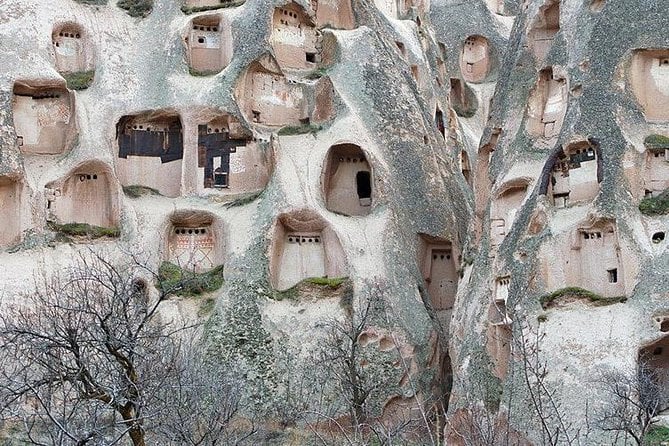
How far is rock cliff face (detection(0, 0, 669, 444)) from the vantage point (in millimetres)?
25828

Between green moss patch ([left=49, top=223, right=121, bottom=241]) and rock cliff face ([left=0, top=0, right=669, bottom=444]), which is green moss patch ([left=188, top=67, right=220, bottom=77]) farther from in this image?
green moss patch ([left=49, top=223, right=121, bottom=241])

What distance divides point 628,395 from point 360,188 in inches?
453

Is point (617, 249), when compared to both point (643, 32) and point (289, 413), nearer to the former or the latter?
point (643, 32)

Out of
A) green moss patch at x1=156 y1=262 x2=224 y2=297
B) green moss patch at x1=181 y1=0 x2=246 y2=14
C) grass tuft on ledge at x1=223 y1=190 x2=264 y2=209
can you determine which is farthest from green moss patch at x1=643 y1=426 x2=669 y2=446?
green moss patch at x1=181 y1=0 x2=246 y2=14

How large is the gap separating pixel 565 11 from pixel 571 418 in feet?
34.4

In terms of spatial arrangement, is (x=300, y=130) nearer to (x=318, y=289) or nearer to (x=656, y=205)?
(x=318, y=289)

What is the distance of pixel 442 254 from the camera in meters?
32.3

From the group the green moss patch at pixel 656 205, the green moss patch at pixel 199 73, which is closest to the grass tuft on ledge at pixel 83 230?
the green moss patch at pixel 199 73

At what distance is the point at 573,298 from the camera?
25422 millimetres

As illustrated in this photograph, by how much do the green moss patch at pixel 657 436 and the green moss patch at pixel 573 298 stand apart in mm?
2778

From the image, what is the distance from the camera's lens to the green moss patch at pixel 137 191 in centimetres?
3194

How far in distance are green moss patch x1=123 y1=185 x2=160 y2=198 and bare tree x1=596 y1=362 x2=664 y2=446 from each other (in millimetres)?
13312

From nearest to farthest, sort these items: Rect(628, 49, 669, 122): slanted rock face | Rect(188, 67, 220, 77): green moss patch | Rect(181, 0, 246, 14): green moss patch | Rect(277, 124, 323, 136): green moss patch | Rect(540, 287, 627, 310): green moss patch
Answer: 1. Rect(540, 287, 627, 310): green moss patch
2. Rect(628, 49, 669, 122): slanted rock face
3. Rect(277, 124, 323, 136): green moss patch
4. Rect(188, 67, 220, 77): green moss patch
5. Rect(181, 0, 246, 14): green moss patch

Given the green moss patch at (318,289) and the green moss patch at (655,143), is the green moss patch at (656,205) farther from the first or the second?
the green moss patch at (318,289)
